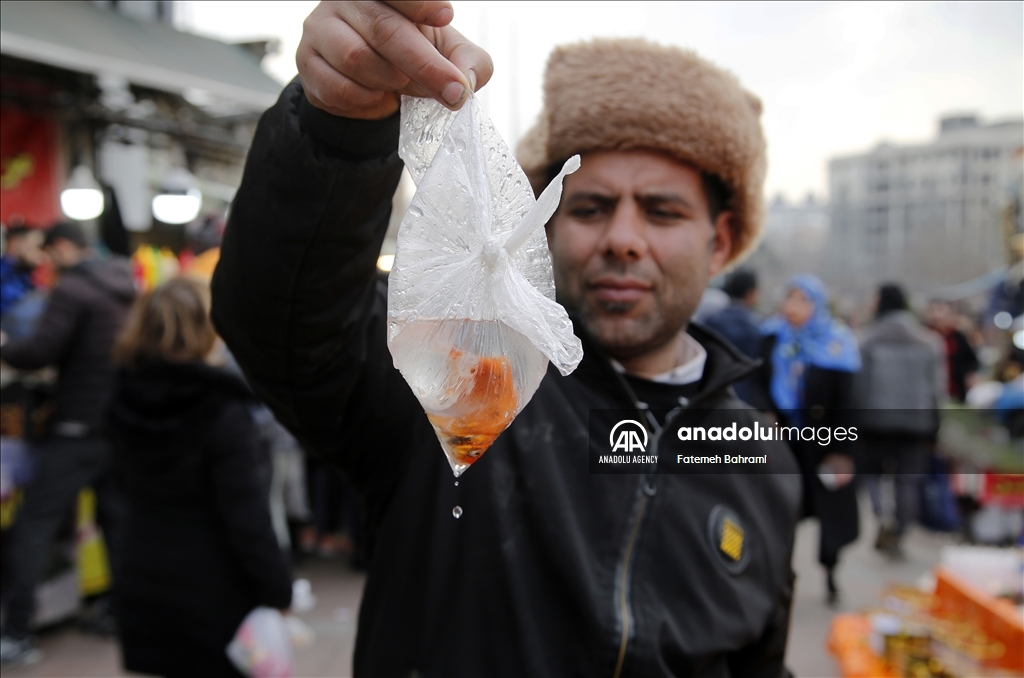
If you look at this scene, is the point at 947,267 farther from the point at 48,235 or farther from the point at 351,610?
the point at 48,235

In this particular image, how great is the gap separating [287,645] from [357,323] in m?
1.79

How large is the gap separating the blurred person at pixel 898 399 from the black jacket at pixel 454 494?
4.52m

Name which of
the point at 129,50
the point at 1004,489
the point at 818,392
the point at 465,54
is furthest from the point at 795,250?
the point at 465,54

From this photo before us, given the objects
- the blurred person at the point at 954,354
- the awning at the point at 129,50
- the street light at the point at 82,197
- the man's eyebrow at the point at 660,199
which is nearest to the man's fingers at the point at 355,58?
the man's eyebrow at the point at 660,199

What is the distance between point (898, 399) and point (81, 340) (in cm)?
548

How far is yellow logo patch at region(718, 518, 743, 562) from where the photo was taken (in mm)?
1357

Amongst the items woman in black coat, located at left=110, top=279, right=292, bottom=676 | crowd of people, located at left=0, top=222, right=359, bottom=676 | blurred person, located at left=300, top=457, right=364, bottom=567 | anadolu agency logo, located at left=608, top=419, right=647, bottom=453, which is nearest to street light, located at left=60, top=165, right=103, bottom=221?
blurred person, located at left=300, top=457, right=364, bottom=567

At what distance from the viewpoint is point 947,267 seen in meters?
6.60

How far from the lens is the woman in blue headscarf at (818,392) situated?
4234 mm

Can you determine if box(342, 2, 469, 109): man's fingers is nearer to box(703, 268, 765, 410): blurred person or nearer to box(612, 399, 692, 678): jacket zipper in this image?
box(612, 399, 692, 678): jacket zipper

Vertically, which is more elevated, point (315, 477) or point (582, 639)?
point (582, 639)

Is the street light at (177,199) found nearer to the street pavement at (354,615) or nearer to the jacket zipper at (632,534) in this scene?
the street pavement at (354,615)

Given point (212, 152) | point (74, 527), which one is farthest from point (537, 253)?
point (212, 152)

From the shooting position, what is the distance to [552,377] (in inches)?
53.9
